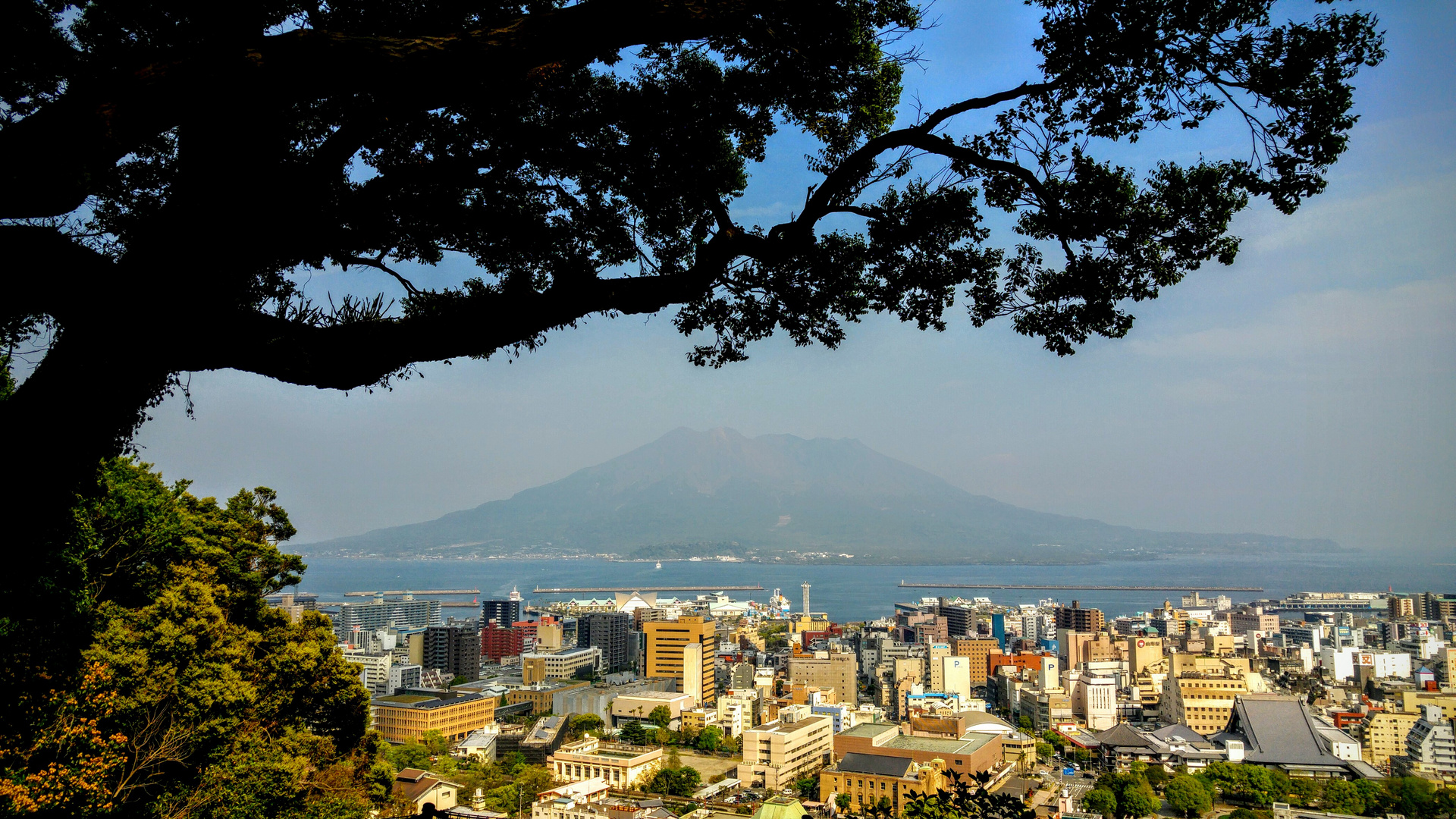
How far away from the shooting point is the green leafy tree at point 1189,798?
12742mm

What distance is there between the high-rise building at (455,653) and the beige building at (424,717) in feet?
34.8

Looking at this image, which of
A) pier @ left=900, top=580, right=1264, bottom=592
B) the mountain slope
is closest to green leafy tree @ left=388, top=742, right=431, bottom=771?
pier @ left=900, top=580, right=1264, bottom=592

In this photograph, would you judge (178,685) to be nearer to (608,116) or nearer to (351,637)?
(608,116)

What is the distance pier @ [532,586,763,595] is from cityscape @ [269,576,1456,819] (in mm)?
25726

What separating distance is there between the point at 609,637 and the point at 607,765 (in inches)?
835

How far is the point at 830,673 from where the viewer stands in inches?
1022

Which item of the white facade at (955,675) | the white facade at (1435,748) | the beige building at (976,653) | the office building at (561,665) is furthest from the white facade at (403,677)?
the white facade at (1435,748)

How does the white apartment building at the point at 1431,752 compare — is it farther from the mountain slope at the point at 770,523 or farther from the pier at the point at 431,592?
the mountain slope at the point at 770,523

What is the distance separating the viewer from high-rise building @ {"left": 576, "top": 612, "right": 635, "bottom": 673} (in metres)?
35.0

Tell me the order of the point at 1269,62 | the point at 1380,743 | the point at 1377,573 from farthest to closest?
the point at 1377,573 → the point at 1380,743 → the point at 1269,62

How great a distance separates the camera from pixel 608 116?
6.88 feet

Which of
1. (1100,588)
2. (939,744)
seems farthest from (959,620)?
(1100,588)

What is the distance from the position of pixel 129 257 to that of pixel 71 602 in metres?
3.27

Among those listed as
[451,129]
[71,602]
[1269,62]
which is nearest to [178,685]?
[71,602]
